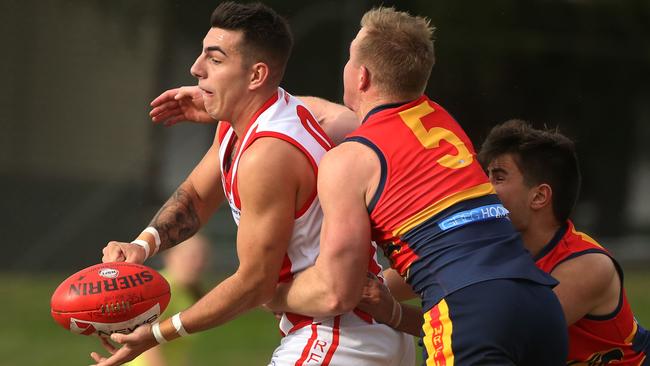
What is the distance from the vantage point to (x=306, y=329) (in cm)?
470

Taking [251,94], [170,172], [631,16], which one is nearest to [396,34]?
[251,94]

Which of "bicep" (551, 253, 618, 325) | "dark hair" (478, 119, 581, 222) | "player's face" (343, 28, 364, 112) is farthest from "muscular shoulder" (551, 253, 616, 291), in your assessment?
"player's face" (343, 28, 364, 112)

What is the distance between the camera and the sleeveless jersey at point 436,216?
4.19 metres

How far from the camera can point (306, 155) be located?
15.1 ft

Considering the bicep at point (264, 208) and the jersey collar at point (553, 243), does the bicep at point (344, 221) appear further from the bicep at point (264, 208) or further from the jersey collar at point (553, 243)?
the jersey collar at point (553, 243)

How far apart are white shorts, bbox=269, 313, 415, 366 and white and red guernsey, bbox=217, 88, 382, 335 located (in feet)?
0.16

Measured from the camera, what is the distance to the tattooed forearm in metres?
5.36

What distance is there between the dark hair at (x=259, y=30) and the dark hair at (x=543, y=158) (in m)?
1.07

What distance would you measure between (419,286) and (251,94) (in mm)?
1204

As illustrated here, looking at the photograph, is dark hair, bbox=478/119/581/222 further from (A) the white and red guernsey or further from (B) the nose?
(B) the nose

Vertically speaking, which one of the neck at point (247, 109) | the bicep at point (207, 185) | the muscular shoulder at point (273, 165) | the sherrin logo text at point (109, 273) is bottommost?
the sherrin logo text at point (109, 273)

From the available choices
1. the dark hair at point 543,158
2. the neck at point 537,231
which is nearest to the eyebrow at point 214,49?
the dark hair at point 543,158

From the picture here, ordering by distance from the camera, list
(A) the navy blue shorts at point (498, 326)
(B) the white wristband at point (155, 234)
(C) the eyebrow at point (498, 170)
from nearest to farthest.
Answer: (A) the navy blue shorts at point (498, 326) < (C) the eyebrow at point (498, 170) < (B) the white wristband at point (155, 234)

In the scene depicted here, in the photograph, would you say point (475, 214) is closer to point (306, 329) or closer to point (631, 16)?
point (306, 329)
